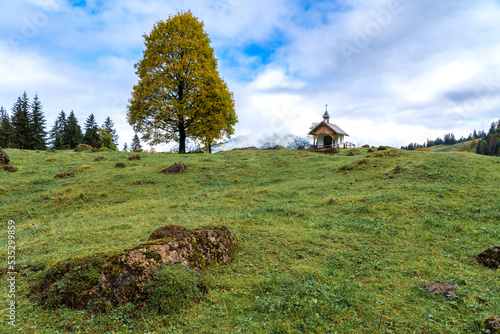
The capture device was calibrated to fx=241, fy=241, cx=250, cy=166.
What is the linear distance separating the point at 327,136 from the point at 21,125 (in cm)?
7387

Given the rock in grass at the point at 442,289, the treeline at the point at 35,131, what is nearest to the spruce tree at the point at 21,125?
the treeline at the point at 35,131

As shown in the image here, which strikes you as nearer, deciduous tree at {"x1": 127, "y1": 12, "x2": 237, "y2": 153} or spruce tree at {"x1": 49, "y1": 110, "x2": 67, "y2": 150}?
deciduous tree at {"x1": 127, "y1": 12, "x2": 237, "y2": 153}

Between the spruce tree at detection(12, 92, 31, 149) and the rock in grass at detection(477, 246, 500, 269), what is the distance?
77437mm

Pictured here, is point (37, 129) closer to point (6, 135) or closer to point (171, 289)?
point (6, 135)

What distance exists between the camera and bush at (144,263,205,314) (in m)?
4.78

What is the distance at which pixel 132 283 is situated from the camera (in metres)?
4.95

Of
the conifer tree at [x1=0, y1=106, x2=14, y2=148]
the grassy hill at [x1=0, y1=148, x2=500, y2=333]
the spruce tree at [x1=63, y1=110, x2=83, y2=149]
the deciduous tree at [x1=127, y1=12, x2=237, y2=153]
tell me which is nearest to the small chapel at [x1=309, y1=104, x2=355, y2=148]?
the deciduous tree at [x1=127, y1=12, x2=237, y2=153]

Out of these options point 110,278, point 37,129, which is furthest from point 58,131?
point 110,278

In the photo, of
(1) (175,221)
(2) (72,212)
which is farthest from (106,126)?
(1) (175,221)

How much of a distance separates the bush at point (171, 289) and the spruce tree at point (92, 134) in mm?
76522

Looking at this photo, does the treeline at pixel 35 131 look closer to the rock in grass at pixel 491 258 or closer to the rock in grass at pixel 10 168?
the rock in grass at pixel 10 168

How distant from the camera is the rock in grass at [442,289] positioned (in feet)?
17.5

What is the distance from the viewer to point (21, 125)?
193ft

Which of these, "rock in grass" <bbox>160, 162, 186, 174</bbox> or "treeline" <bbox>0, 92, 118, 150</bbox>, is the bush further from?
"treeline" <bbox>0, 92, 118, 150</bbox>
